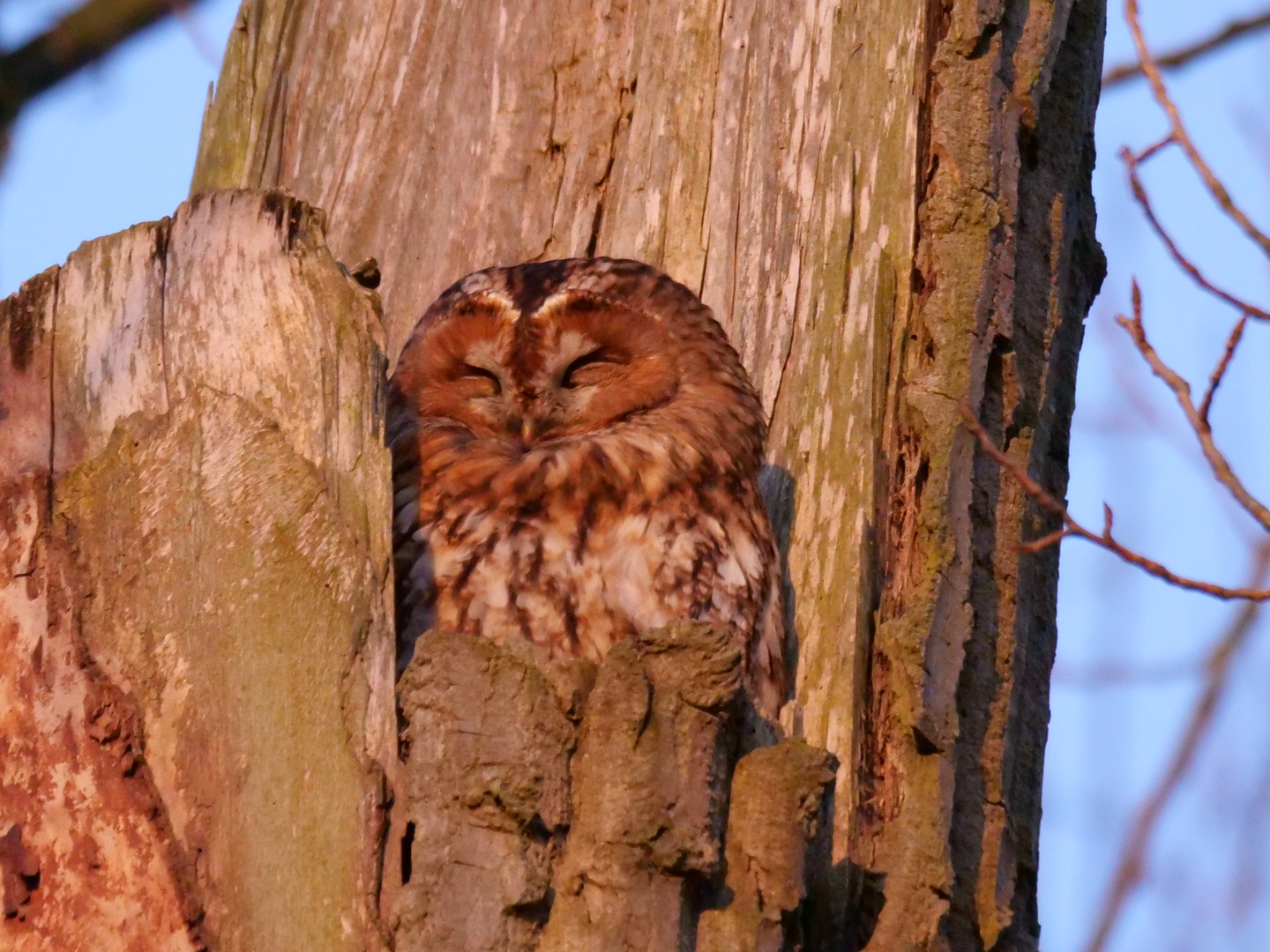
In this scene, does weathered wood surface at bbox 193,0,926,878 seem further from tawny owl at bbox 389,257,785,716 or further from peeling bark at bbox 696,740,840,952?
peeling bark at bbox 696,740,840,952

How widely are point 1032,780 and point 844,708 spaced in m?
0.31

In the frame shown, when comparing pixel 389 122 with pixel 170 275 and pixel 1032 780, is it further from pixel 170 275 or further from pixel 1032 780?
pixel 1032 780

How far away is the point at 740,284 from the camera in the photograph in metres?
3.00

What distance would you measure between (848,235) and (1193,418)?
952 mm

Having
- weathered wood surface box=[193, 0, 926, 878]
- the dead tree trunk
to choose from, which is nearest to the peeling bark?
the dead tree trunk

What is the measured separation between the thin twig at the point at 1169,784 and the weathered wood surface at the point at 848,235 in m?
1.24

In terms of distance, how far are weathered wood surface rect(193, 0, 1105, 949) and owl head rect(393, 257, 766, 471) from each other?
12 centimetres

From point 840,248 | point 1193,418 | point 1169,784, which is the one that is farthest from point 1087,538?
point 1169,784

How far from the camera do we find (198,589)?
1.90 meters

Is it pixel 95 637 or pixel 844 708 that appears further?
pixel 844 708

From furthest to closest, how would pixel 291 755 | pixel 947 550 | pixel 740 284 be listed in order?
pixel 740 284 → pixel 947 550 → pixel 291 755

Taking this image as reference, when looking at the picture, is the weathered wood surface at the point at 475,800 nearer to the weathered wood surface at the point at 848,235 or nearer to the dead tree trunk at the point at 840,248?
the dead tree trunk at the point at 840,248

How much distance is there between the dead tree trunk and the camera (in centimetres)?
227

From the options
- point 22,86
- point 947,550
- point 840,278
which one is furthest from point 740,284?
point 22,86
